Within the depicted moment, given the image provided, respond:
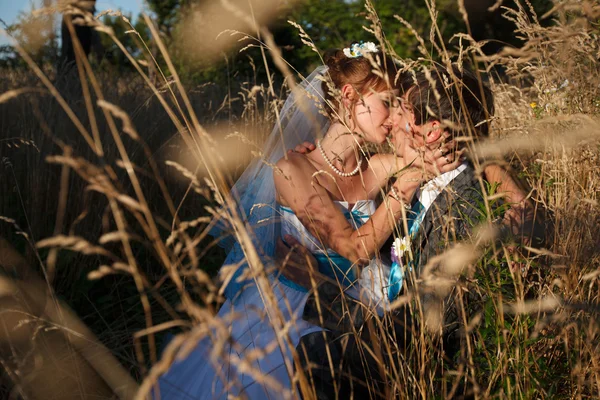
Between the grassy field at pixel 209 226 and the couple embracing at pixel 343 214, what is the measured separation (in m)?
0.15

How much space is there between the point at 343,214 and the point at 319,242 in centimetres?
18

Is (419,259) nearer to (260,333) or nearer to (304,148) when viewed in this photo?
(260,333)

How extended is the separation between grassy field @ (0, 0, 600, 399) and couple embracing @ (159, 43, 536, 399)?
0.50ft

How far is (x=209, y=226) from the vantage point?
46.2 inches

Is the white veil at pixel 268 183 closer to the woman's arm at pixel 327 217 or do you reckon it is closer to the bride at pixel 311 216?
the bride at pixel 311 216

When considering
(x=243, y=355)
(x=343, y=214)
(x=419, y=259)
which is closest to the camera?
(x=419, y=259)

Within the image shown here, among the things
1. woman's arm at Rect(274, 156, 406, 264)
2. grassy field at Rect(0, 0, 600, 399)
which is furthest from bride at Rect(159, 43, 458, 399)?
grassy field at Rect(0, 0, 600, 399)

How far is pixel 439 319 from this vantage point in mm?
1502

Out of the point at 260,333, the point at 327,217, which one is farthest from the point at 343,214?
the point at 260,333

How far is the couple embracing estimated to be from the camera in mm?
1848

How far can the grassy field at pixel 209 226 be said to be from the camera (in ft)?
3.69

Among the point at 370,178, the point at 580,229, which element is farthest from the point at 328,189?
the point at 580,229

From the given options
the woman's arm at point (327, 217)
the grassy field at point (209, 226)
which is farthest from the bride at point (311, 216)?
the grassy field at point (209, 226)

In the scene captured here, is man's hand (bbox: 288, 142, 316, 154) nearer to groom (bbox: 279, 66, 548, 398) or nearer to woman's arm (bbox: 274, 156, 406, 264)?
woman's arm (bbox: 274, 156, 406, 264)
